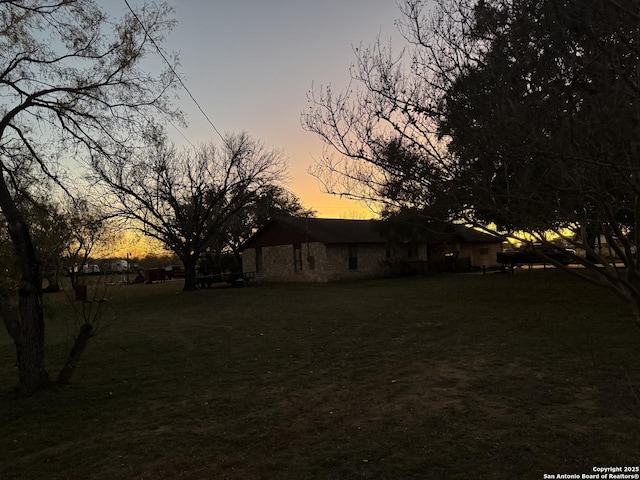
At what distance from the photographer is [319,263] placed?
29.2 metres

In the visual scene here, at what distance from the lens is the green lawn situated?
12.9ft

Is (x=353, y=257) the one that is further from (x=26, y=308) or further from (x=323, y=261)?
(x=26, y=308)

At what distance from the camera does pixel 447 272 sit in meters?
33.9

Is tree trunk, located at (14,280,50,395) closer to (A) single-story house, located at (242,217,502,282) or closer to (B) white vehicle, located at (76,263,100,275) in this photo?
(B) white vehicle, located at (76,263,100,275)

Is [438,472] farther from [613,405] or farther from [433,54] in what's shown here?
[433,54]

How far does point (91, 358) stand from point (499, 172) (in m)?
8.46

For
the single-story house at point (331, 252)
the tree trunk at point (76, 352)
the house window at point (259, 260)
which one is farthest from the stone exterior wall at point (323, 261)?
the tree trunk at point (76, 352)

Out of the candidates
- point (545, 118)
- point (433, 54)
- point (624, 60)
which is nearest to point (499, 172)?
point (545, 118)

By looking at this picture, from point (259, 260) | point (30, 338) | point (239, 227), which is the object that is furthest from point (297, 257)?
point (30, 338)

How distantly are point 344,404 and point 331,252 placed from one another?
2379cm

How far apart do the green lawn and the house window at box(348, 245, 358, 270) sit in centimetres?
1923

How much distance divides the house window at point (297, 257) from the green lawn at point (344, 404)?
1912cm

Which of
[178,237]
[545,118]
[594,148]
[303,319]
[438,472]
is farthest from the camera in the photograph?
[178,237]

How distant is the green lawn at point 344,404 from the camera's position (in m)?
3.92
